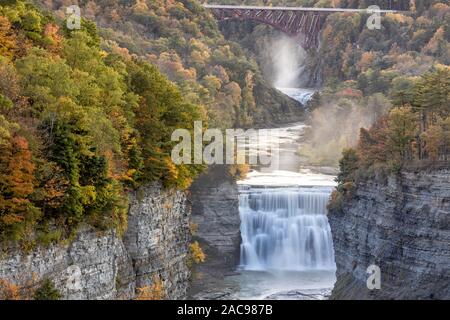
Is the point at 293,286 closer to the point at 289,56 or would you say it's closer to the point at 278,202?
the point at 278,202

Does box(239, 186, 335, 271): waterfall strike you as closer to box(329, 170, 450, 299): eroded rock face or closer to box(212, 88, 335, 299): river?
box(212, 88, 335, 299): river

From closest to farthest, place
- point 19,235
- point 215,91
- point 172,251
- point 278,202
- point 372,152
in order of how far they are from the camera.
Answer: point 19,235 → point 172,251 → point 372,152 → point 278,202 → point 215,91

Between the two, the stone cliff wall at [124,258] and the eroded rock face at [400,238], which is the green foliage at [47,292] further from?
the eroded rock face at [400,238]

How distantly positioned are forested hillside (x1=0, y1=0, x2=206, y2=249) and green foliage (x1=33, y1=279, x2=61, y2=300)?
60.1 inches

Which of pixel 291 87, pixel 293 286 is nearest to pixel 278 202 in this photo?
pixel 293 286

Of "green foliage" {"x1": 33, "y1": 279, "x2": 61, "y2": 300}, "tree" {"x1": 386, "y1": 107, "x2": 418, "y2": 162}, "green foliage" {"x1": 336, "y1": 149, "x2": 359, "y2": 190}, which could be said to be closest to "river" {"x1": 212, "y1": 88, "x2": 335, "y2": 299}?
"green foliage" {"x1": 336, "y1": 149, "x2": 359, "y2": 190}

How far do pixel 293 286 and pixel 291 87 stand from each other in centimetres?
9081

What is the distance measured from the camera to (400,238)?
2196 inches

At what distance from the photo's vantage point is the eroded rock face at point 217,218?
73000 millimetres

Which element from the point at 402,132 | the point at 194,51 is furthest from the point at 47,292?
the point at 194,51

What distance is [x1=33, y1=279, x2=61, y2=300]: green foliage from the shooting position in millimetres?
35156

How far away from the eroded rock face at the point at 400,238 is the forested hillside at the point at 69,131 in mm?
12426

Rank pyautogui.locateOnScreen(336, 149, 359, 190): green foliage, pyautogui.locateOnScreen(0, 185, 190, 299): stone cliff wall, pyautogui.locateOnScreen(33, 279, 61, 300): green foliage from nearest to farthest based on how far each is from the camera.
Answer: pyautogui.locateOnScreen(33, 279, 61, 300): green foliage < pyautogui.locateOnScreen(0, 185, 190, 299): stone cliff wall < pyautogui.locateOnScreen(336, 149, 359, 190): green foliage

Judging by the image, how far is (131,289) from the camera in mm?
44281
